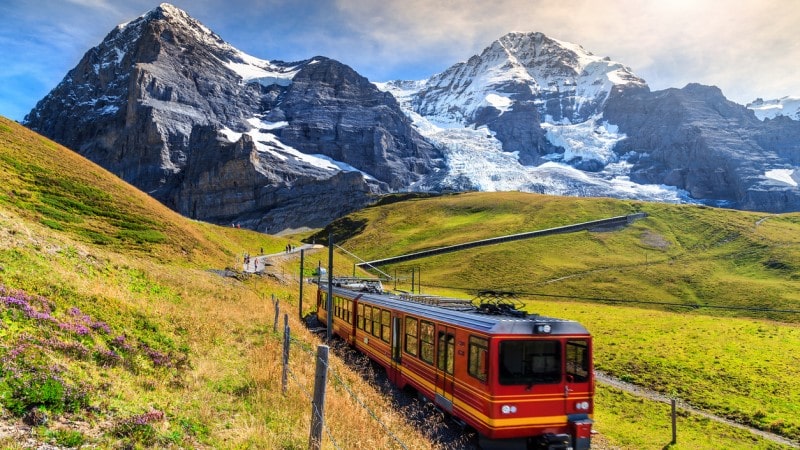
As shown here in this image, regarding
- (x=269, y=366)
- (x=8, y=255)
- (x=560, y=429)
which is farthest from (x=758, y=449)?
(x=8, y=255)

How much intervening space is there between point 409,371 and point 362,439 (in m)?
8.40

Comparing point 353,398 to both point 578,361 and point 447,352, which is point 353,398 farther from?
point 578,361

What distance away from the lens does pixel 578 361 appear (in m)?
14.0

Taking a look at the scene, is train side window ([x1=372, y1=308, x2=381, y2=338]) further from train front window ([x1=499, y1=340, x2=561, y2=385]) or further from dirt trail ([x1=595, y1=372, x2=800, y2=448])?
dirt trail ([x1=595, y1=372, x2=800, y2=448])

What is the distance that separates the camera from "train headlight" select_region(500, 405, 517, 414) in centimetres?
1291

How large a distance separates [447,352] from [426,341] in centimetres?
170

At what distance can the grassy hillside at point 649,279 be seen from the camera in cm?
2653

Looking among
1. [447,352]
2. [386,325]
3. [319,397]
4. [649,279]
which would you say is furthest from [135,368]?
[649,279]

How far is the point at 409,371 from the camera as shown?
18219 millimetres

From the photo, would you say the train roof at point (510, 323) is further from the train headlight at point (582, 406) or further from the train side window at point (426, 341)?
the train headlight at point (582, 406)

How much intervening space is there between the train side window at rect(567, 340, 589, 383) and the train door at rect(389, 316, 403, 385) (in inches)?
283

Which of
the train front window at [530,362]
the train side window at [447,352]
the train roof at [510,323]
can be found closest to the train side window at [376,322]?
the train roof at [510,323]

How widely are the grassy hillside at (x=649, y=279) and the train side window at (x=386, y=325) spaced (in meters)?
7.59

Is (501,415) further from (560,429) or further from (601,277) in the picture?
(601,277)
